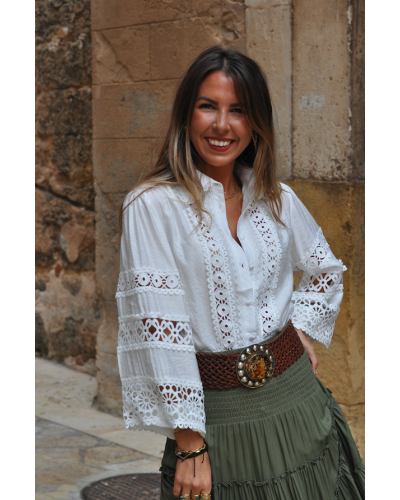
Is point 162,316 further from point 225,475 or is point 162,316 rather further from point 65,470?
point 65,470

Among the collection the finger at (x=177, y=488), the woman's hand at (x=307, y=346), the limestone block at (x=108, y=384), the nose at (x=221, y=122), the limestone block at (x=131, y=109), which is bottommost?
the limestone block at (x=108, y=384)

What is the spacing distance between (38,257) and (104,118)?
1.89 meters

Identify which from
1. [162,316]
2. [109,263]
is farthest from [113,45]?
[162,316]

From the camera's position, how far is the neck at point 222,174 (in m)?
2.19

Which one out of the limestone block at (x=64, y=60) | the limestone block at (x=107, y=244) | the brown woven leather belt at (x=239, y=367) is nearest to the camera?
the brown woven leather belt at (x=239, y=367)

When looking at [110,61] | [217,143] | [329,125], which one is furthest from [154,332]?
[110,61]

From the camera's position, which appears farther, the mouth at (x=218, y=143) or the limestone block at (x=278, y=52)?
the limestone block at (x=278, y=52)

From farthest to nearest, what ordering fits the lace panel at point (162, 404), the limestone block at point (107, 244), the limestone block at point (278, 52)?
the limestone block at point (107, 244)
the limestone block at point (278, 52)
the lace panel at point (162, 404)

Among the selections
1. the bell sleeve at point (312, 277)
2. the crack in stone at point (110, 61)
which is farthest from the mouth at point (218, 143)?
the crack in stone at point (110, 61)

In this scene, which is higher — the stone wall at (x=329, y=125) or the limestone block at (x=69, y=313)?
the stone wall at (x=329, y=125)

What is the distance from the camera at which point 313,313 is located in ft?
7.76

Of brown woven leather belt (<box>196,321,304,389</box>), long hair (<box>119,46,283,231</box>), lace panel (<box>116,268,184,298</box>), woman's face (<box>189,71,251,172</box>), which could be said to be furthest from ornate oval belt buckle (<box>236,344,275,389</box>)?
woman's face (<box>189,71,251,172</box>)

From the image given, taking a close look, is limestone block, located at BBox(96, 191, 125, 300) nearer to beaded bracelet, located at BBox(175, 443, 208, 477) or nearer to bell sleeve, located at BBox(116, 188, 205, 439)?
bell sleeve, located at BBox(116, 188, 205, 439)

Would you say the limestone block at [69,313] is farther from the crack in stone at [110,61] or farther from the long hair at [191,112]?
the long hair at [191,112]
